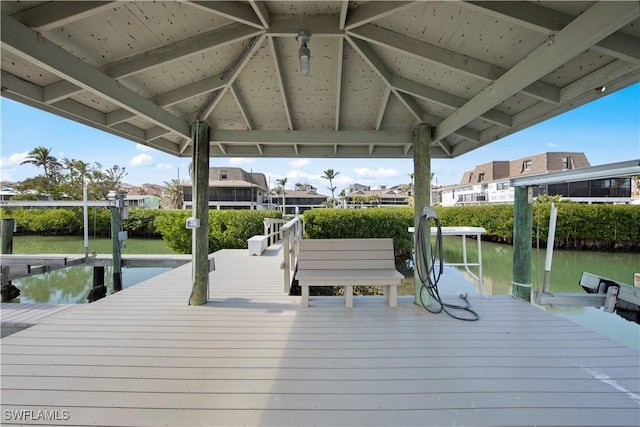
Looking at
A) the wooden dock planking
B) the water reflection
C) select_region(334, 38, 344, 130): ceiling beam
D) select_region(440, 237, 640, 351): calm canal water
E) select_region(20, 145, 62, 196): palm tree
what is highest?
select_region(20, 145, 62, 196): palm tree

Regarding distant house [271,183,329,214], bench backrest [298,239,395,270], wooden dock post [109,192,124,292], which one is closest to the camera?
bench backrest [298,239,395,270]

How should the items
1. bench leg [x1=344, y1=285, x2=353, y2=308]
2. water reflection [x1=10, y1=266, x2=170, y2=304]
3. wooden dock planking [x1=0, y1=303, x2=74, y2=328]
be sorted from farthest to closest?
water reflection [x1=10, y1=266, x2=170, y2=304] → bench leg [x1=344, y1=285, x2=353, y2=308] → wooden dock planking [x1=0, y1=303, x2=74, y2=328]

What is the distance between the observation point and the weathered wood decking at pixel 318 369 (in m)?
1.75

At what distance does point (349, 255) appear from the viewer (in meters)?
3.96

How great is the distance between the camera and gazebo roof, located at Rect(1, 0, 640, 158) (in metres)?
1.79

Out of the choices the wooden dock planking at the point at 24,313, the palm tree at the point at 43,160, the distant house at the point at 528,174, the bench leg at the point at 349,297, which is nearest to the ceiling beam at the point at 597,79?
the bench leg at the point at 349,297

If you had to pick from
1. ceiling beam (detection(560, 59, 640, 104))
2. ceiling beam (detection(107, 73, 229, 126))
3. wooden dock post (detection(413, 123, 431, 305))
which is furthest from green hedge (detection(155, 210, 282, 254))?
ceiling beam (detection(560, 59, 640, 104))

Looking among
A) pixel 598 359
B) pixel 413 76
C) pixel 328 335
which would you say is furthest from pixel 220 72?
pixel 598 359

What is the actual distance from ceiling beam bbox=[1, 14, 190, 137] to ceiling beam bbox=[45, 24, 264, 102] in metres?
0.14

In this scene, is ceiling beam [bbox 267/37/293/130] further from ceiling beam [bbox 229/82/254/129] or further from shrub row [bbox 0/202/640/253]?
shrub row [bbox 0/202/640/253]

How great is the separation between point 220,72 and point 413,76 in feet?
6.51

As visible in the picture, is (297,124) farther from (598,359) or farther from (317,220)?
(317,220)

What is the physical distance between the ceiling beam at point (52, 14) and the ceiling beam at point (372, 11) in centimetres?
164

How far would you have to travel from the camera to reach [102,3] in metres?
1.79
